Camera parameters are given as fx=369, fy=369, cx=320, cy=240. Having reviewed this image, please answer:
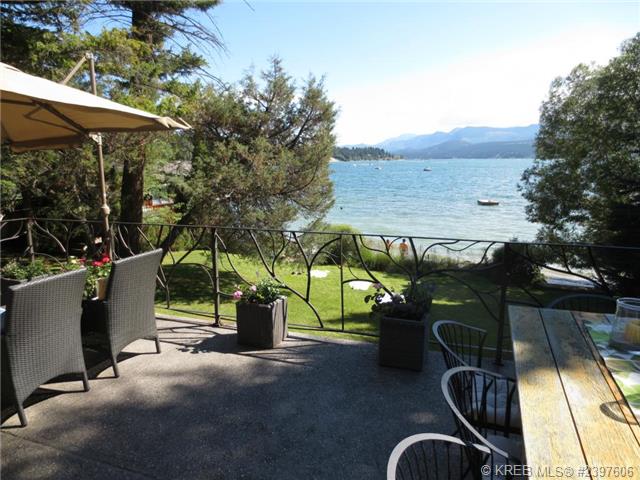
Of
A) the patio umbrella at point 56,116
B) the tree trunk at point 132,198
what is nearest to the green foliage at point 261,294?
the patio umbrella at point 56,116

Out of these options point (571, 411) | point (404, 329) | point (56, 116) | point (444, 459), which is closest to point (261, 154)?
point (56, 116)

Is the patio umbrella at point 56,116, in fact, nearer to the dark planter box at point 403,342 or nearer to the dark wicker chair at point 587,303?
the dark planter box at point 403,342

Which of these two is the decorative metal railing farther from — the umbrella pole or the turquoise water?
the turquoise water

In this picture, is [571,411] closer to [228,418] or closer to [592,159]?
[228,418]

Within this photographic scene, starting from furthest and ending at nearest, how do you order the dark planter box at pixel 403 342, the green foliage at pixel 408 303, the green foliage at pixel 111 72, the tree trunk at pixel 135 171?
the tree trunk at pixel 135 171
the green foliage at pixel 111 72
the green foliage at pixel 408 303
the dark planter box at pixel 403 342

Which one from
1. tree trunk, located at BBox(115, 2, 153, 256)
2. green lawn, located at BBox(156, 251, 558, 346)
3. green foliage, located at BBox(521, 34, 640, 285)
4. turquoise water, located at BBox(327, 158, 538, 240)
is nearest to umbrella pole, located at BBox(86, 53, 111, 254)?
green lawn, located at BBox(156, 251, 558, 346)

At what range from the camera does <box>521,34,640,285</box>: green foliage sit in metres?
7.71

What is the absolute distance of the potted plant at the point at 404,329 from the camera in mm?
2945

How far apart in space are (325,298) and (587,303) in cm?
551

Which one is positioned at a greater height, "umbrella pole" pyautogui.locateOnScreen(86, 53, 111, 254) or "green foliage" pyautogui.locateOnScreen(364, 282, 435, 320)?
"umbrella pole" pyautogui.locateOnScreen(86, 53, 111, 254)

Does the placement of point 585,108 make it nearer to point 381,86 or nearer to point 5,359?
point 381,86

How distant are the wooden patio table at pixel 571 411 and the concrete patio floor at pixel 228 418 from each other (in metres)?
0.94


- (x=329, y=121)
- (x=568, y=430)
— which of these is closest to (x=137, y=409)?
(x=568, y=430)

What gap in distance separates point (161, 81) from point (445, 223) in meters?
22.9
